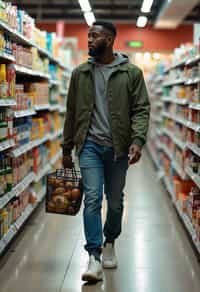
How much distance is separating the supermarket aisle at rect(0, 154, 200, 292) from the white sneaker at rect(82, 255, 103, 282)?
0.05 metres

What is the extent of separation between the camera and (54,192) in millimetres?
4004

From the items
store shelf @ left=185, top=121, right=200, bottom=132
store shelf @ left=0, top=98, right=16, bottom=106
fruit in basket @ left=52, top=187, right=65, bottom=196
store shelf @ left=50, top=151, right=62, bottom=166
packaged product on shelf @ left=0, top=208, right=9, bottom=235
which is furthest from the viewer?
store shelf @ left=50, top=151, right=62, bottom=166

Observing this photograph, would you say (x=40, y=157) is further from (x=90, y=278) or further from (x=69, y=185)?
(x=90, y=278)

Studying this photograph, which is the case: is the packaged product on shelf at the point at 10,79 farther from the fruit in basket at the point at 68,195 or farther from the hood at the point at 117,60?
the fruit in basket at the point at 68,195

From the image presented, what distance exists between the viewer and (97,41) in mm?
3795

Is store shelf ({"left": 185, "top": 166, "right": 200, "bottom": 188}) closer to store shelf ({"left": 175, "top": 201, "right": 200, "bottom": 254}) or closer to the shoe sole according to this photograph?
store shelf ({"left": 175, "top": 201, "right": 200, "bottom": 254})

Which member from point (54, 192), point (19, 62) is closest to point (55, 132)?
point (19, 62)

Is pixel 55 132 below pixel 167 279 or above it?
above

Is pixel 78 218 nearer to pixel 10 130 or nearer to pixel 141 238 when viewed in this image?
pixel 141 238

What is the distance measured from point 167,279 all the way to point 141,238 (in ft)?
3.93


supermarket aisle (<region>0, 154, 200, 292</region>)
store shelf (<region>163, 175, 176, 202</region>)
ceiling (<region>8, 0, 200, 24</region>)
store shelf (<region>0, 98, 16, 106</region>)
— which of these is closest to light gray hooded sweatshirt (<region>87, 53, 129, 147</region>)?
store shelf (<region>0, 98, 16, 106</region>)

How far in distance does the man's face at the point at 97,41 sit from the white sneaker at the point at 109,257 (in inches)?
59.5

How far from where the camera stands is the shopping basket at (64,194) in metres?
3.91

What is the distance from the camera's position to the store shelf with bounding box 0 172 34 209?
421cm
